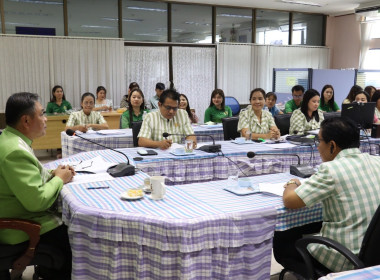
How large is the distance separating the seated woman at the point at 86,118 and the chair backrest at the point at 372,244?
4055mm

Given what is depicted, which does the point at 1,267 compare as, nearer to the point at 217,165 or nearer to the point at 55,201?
the point at 55,201

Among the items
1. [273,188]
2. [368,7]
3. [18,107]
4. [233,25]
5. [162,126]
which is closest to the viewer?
[18,107]

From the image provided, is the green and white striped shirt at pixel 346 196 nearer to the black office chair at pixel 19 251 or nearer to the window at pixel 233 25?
the black office chair at pixel 19 251

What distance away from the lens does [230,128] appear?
15.0ft

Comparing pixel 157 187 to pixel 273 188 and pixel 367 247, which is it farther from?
pixel 367 247

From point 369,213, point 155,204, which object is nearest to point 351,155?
point 369,213

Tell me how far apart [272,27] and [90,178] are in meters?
7.89

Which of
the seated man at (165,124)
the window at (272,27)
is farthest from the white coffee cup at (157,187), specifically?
the window at (272,27)

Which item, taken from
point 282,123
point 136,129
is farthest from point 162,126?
point 282,123

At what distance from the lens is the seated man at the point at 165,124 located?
12.0 ft

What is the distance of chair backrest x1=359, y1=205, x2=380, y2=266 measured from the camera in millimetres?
1626

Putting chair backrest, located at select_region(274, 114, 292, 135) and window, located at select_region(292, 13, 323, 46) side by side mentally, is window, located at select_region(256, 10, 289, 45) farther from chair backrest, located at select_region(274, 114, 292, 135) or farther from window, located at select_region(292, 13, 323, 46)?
chair backrest, located at select_region(274, 114, 292, 135)

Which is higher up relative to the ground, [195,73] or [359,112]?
[195,73]

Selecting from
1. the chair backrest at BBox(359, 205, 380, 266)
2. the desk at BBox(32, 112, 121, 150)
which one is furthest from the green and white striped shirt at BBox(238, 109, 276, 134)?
the desk at BBox(32, 112, 121, 150)
